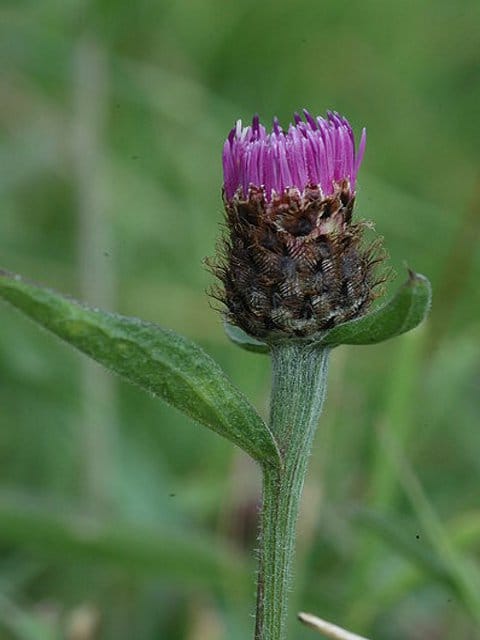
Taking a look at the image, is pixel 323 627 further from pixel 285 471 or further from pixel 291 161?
pixel 291 161

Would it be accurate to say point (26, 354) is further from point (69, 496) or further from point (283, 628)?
point (283, 628)

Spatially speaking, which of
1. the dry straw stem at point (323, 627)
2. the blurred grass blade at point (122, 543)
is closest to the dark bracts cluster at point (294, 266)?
the dry straw stem at point (323, 627)

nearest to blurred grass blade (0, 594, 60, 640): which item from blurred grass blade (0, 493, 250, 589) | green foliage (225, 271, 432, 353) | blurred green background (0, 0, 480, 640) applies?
blurred green background (0, 0, 480, 640)

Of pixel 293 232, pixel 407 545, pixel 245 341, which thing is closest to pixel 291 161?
pixel 293 232

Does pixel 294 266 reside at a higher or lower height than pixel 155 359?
higher

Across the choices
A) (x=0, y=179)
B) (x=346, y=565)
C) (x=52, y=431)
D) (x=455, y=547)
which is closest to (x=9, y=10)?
(x=0, y=179)

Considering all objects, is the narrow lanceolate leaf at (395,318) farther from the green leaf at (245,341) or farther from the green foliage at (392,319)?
the green leaf at (245,341)
